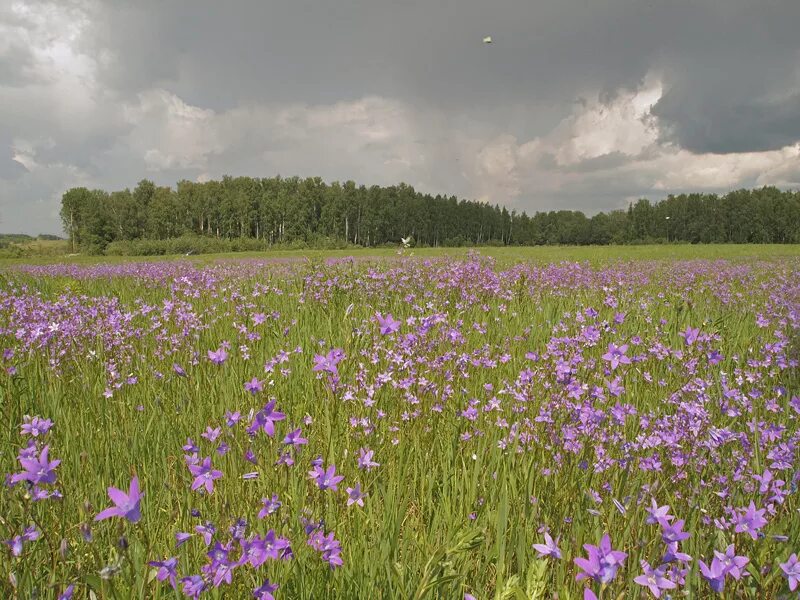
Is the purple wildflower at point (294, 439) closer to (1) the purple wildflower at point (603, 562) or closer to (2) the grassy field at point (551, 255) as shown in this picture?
(1) the purple wildflower at point (603, 562)

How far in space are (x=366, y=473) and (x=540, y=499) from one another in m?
0.94

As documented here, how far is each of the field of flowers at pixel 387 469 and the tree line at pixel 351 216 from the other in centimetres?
8394

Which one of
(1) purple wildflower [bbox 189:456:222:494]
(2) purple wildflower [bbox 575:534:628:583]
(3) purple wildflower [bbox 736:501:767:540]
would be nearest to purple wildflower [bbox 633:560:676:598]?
(2) purple wildflower [bbox 575:534:628:583]

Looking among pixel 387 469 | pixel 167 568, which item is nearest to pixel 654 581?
pixel 167 568

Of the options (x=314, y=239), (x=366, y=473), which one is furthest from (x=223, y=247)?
(x=366, y=473)

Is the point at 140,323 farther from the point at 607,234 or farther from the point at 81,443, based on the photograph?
the point at 607,234

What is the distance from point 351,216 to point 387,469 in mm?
119534

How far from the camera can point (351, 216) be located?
392 ft

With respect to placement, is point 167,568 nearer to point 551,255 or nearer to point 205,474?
point 205,474

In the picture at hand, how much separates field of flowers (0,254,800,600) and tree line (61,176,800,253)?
83.9 metres

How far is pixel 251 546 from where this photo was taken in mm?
1344

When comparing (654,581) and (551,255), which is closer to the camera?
(654,581)

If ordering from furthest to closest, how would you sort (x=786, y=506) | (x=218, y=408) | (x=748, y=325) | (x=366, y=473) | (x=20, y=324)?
(x=748, y=325)
(x=20, y=324)
(x=218, y=408)
(x=366, y=473)
(x=786, y=506)

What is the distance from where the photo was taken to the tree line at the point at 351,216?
3967 inches
